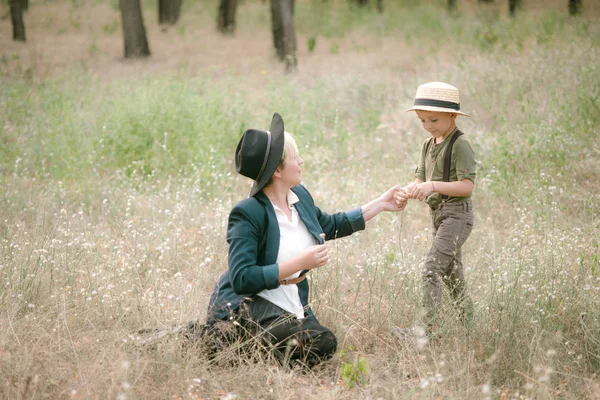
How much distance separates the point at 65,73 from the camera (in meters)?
13.7

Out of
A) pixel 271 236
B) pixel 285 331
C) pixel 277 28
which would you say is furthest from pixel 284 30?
pixel 285 331

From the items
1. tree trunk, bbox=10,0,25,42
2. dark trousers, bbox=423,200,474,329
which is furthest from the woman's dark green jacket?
tree trunk, bbox=10,0,25,42

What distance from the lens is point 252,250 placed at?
12.2 feet

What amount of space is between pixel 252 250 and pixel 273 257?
161 mm

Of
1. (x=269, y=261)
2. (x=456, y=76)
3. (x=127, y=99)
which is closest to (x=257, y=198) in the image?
(x=269, y=261)

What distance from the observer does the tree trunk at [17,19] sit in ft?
64.8

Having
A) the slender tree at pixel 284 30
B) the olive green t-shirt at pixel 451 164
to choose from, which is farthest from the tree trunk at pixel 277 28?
the olive green t-shirt at pixel 451 164

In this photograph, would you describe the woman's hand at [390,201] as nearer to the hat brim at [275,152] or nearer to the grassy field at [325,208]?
the grassy field at [325,208]

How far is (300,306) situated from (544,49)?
976cm

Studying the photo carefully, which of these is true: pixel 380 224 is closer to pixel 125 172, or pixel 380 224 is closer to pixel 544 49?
pixel 125 172

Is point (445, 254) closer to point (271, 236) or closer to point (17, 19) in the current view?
point (271, 236)

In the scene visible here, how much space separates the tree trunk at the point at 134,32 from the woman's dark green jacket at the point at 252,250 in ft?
47.7

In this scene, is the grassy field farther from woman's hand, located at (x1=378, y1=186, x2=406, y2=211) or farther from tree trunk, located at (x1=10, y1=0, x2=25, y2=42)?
tree trunk, located at (x1=10, y1=0, x2=25, y2=42)

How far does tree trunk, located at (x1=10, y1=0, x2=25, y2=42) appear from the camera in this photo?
19766 millimetres
